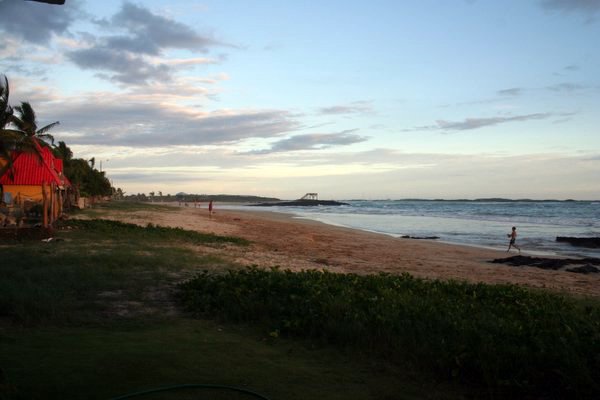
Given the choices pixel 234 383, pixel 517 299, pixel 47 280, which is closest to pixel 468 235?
pixel 517 299

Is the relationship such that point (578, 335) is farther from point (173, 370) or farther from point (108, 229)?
point (108, 229)

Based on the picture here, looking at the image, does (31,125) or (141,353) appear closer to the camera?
(141,353)

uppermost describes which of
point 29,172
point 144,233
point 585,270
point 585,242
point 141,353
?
point 29,172

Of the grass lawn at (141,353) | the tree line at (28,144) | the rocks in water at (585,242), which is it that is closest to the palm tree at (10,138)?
the tree line at (28,144)

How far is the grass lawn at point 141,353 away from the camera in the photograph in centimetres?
439

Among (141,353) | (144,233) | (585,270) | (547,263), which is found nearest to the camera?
(141,353)

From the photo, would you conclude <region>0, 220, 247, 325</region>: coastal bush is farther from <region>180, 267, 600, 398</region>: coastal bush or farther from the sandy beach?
the sandy beach

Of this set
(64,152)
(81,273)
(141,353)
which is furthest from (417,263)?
(64,152)

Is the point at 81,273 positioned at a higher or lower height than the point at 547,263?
higher

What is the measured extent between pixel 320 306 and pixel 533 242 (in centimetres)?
2596

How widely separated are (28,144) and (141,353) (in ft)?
85.6

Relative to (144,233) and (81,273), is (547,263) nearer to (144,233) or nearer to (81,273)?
(144,233)

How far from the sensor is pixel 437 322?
6059mm

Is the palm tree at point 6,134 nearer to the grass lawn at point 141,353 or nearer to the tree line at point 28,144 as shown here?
the tree line at point 28,144
